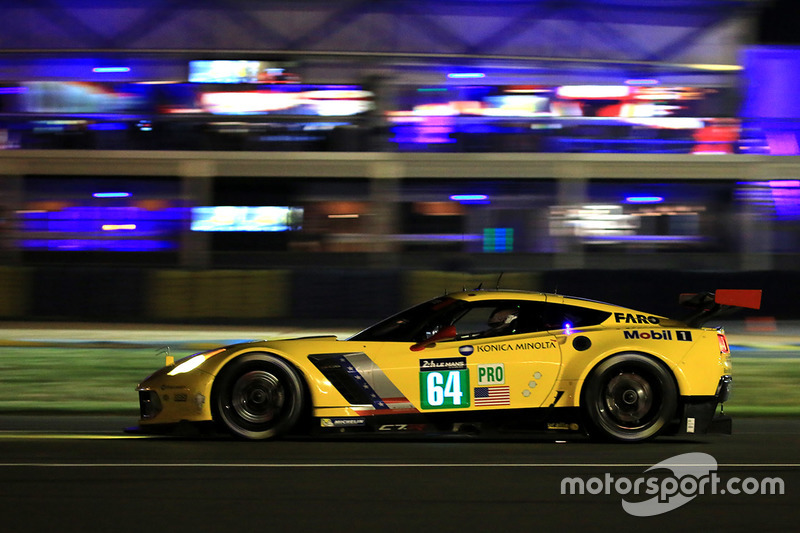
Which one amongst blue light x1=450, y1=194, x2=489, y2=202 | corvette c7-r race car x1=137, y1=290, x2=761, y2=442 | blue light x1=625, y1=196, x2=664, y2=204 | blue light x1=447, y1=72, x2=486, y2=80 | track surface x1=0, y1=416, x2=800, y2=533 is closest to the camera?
track surface x1=0, y1=416, x2=800, y2=533

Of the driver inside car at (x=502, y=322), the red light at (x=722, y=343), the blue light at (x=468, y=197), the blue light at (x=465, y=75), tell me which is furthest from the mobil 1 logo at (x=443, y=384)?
the blue light at (x=465, y=75)

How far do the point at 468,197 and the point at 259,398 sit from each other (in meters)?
19.9

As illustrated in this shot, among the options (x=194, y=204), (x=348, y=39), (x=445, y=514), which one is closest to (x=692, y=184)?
(x=348, y=39)

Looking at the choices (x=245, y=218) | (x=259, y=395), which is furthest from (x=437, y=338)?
(x=245, y=218)

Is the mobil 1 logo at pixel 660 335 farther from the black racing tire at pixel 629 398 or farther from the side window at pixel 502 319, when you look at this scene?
the side window at pixel 502 319

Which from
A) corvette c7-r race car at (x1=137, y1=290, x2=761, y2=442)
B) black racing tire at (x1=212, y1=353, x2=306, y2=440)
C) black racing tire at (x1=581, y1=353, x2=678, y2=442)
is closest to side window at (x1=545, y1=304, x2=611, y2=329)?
corvette c7-r race car at (x1=137, y1=290, x2=761, y2=442)

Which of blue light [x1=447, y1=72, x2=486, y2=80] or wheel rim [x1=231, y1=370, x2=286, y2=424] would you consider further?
blue light [x1=447, y1=72, x2=486, y2=80]

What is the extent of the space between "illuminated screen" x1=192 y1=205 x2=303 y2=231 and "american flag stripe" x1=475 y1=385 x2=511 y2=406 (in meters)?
19.8

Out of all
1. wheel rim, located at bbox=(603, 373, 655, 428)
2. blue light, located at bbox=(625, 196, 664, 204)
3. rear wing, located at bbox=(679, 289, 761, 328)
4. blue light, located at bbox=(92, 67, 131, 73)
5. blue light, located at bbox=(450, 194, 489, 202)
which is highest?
blue light, located at bbox=(92, 67, 131, 73)

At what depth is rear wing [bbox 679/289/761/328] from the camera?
23.9ft

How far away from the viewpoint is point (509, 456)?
22.3 feet

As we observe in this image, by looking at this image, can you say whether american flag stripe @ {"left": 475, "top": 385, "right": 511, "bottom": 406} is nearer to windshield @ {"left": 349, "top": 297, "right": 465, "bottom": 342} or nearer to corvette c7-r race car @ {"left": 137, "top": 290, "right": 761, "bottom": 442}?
corvette c7-r race car @ {"left": 137, "top": 290, "right": 761, "bottom": 442}

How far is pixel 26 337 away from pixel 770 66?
20908mm

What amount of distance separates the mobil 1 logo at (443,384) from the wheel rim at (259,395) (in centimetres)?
97
